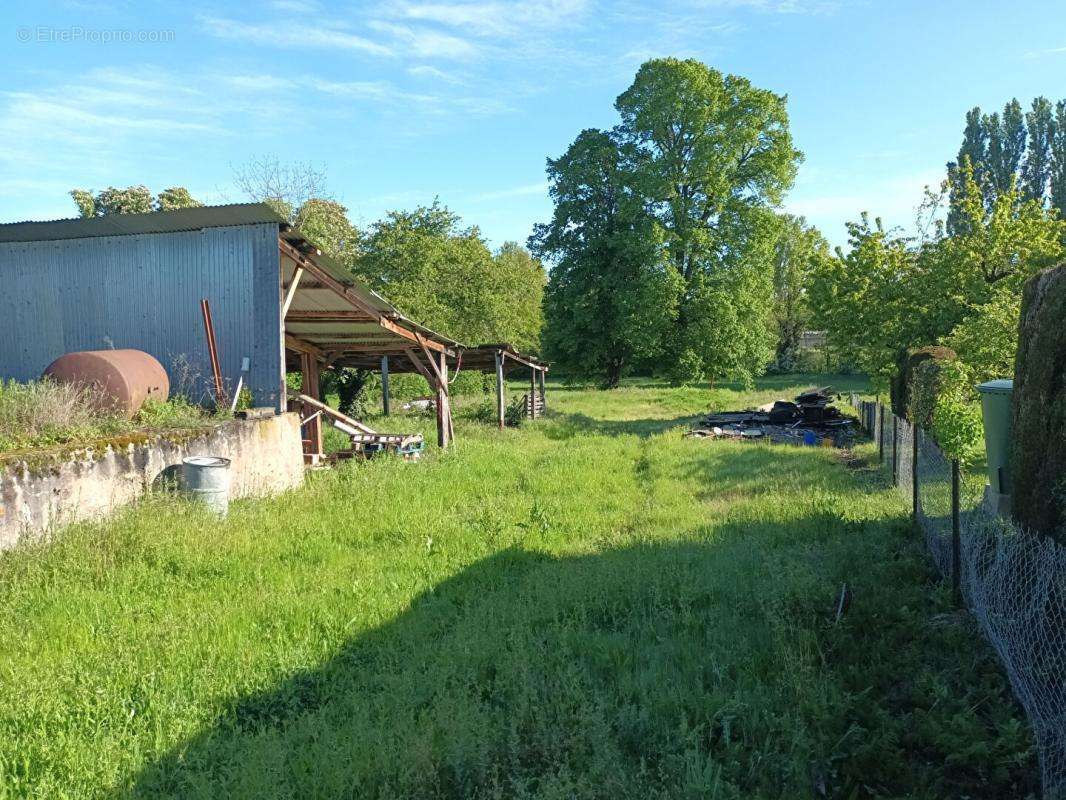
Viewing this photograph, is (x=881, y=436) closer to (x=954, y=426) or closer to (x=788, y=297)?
(x=954, y=426)

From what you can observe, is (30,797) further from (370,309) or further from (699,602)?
(370,309)

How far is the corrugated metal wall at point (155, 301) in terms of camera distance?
11781 mm

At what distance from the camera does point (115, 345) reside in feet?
40.9

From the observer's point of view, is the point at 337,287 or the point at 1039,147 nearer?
the point at 337,287

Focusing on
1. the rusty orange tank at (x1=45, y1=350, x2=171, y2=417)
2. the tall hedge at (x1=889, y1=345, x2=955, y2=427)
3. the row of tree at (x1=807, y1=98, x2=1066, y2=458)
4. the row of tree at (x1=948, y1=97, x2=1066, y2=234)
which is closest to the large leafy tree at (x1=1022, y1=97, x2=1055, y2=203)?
the row of tree at (x1=948, y1=97, x2=1066, y2=234)

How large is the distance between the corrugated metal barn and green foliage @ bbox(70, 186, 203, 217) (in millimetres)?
35138

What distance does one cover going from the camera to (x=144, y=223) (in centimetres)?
1206

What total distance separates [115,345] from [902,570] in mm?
12484

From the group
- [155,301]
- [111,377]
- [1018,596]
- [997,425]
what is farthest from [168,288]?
[1018,596]

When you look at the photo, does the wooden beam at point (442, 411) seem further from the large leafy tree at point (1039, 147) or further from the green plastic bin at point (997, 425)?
the large leafy tree at point (1039, 147)

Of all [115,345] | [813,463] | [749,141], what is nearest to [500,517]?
[813,463]

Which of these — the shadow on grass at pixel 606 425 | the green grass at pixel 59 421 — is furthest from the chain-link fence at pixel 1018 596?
the shadow on grass at pixel 606 425

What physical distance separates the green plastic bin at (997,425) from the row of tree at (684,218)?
1994 cm

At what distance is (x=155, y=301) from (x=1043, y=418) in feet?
41.6
